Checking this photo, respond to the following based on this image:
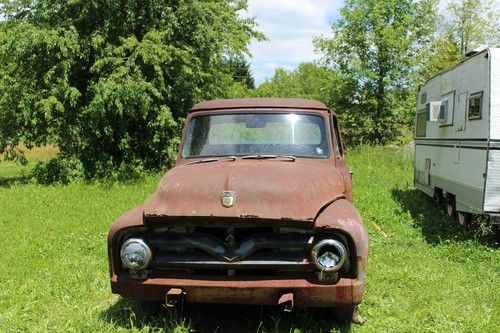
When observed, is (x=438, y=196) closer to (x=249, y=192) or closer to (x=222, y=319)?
(x=222, y=319)

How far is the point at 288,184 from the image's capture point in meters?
4.38

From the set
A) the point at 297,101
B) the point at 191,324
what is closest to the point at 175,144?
the point at 297,101

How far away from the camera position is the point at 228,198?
4.21m

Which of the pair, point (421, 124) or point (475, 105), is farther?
point (421, 124)

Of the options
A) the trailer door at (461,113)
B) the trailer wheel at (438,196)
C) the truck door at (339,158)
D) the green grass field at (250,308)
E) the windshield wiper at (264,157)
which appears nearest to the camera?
the green grass field at (250,308)

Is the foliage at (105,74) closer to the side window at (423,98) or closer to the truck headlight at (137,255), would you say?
the side window at (423,98)

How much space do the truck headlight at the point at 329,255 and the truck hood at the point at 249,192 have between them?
22 centimetres

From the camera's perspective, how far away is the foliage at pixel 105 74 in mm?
14914

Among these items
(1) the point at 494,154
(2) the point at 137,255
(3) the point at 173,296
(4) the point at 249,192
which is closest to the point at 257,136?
(4) the point at 249,192

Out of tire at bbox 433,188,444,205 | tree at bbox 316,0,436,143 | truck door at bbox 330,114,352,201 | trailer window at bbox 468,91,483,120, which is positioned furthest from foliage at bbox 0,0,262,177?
tree at bbox 316,0,436,143

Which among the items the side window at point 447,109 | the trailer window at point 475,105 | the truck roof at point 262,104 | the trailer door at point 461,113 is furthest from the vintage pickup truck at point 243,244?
the side window at point 447,109

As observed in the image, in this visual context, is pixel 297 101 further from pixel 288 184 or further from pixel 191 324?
pixel 191 324

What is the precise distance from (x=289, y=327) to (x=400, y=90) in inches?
1115

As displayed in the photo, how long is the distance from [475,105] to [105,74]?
10.2 metres
